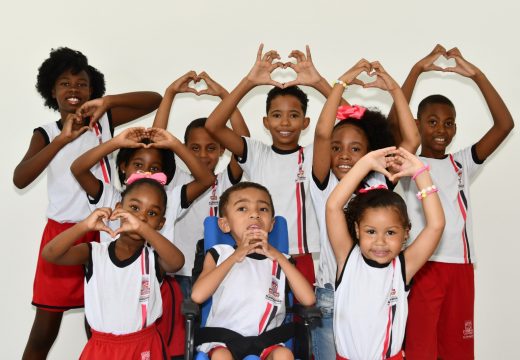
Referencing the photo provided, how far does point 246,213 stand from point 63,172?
3.06 feet

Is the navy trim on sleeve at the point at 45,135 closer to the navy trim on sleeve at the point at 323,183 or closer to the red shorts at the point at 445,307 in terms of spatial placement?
the navy trim on sleeve at the point at 323,183

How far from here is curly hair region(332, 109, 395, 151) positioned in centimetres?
280

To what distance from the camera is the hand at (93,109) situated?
2854 mm

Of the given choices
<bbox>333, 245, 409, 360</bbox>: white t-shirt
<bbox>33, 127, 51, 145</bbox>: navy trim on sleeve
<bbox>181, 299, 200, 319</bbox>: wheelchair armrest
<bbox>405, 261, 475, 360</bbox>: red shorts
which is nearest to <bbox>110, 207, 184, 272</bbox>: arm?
<bbox>181, 299, 200, 319</bbox>: wheelchair armrest

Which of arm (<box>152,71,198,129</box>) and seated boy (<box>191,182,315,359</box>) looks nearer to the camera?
seated boy (<box>191,182,315,359</box>)

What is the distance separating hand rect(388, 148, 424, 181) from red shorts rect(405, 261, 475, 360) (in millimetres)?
826

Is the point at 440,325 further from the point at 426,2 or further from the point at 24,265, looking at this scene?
the point at 24,265

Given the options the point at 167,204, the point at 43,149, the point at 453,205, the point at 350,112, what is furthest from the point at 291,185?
the point at 43,149

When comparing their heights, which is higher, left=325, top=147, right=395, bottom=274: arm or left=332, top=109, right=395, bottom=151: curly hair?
left=332, top=109, right=395, bottom=151: curly hair

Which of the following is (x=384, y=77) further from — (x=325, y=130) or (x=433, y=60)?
(x=433, y=60)

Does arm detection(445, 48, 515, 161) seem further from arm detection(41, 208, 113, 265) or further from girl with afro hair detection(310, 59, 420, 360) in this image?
arm detection(41, 208, 113, 265)

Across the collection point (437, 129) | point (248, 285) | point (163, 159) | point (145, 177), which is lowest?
point (248, 285)

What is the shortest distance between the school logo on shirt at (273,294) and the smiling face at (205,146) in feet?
2.84

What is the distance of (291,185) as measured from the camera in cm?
296
